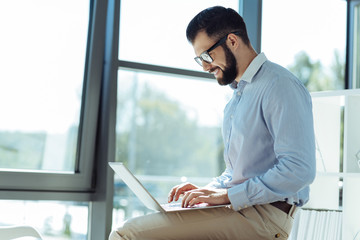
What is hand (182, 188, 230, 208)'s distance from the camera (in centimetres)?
173

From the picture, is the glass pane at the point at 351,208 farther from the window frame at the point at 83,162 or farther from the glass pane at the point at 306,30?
the window frame at the point at 83,162

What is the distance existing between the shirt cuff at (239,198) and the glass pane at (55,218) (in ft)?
4.63

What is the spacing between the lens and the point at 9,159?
2756 millimetres

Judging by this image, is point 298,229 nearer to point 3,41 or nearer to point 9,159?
point 9,159

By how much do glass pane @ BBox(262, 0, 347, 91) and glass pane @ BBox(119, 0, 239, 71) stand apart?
552mm

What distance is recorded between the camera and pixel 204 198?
173 cm

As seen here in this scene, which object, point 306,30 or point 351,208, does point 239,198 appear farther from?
point 306,30

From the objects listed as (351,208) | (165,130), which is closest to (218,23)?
(351,208)

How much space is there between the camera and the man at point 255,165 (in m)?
1.71

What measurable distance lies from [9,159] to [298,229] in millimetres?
1665

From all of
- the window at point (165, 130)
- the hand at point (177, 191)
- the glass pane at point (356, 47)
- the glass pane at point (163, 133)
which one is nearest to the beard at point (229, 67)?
the hand at point (177, 191)

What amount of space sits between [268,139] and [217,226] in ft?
1.21

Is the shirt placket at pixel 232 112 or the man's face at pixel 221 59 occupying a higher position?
the man's face at pixel 221 59

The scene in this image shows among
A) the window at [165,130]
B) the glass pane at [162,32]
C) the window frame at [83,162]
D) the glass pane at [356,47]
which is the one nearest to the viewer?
the window frame at [83,162]
